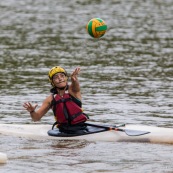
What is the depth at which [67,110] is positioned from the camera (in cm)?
1545

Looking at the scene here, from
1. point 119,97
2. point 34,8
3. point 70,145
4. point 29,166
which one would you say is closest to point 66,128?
point 70,145

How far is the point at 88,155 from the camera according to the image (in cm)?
1388

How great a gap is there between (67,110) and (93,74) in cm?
912

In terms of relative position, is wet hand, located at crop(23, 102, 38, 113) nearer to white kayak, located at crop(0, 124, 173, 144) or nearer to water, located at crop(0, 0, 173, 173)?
water, located at crop(0, 0, 173, 173)

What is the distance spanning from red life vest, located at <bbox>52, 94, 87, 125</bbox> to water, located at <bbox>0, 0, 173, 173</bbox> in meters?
0.54

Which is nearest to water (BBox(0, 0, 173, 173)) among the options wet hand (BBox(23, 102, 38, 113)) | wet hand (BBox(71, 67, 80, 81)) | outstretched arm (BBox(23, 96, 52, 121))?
outstretched arm (BBox(23, 96, 52, 121))

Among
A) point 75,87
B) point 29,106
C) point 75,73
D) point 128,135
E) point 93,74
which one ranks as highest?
point 75,73

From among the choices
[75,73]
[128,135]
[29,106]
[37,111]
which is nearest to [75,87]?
[75,73]

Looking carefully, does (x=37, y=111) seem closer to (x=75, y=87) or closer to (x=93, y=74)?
(x=75, y=87)

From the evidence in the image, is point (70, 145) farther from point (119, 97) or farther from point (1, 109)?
point (119, 97)

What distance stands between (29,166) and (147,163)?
6.64ft

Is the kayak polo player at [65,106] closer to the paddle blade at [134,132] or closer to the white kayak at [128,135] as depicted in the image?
the white kayak at [128,135]

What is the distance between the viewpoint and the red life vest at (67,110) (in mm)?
15453

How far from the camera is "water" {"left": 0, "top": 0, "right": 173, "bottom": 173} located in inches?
536
